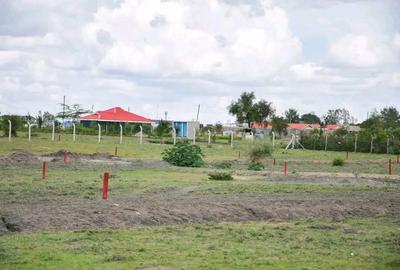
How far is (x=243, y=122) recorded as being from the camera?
12788 centimetres

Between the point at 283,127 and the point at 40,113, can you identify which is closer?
the point at 40,113

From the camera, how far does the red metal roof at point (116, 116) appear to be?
117375 millimetres

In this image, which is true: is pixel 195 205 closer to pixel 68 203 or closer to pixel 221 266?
pixel 68 203

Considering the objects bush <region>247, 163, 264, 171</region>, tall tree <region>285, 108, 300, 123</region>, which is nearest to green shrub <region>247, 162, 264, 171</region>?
bush <region>247, 163, 264, 171</region>

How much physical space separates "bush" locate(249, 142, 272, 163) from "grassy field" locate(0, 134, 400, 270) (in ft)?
45.0

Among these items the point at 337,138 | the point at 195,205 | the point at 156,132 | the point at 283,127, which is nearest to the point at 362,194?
the point at 195,205

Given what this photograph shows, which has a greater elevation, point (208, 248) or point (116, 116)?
point (116, 116)

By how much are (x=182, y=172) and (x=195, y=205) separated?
17.8 metres

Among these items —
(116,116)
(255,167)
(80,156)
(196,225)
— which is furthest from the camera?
(116,116)

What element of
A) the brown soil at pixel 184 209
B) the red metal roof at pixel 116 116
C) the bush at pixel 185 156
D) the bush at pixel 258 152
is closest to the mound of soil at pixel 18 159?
the bush at pixel 185 156

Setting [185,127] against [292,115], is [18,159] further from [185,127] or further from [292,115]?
[292,115]

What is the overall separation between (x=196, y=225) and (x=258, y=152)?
28579 millimetres

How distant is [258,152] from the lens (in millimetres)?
47656

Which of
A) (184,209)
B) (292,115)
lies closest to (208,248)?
(184,209)
